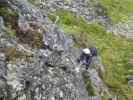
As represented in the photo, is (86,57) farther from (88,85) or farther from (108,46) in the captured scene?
(108,46)

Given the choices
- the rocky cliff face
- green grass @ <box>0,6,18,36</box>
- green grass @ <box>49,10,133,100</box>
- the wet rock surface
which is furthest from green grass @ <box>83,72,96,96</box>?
the wet rock surface

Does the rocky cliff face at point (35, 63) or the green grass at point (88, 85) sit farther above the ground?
the rocky cliff face at point (35, 63)

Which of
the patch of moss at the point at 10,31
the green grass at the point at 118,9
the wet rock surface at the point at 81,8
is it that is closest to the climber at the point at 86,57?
the patch of moss at the point at 10,31

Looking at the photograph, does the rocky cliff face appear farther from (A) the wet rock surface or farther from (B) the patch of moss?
(A) the wet rock surface

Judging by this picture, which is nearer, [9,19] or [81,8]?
[9,19]

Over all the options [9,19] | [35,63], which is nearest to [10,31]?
[9,19]

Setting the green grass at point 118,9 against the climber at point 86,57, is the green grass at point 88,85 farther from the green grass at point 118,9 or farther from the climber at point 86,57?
the green grass at point 118,9
